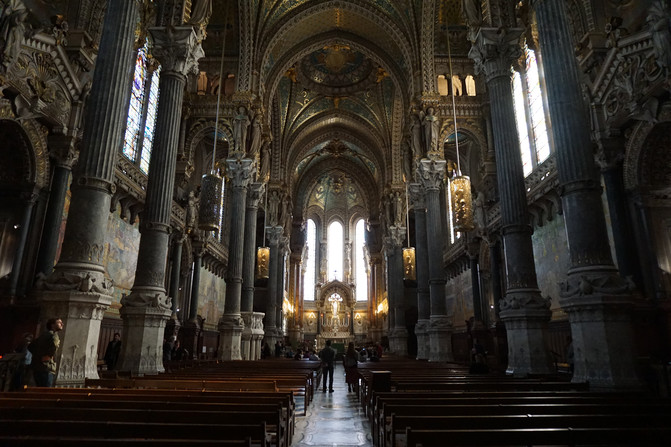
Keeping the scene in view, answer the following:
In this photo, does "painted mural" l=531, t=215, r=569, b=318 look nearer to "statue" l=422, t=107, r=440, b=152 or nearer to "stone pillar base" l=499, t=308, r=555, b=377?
"statue" l=422, t=107, r=440, b=152

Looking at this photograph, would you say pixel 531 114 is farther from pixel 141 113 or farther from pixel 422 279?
pixel 141 113

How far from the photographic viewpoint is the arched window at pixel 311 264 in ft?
137

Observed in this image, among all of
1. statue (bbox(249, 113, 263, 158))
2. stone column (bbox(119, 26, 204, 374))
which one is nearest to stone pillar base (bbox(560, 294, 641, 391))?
stone column (bbox(119, 26, 204, 374))

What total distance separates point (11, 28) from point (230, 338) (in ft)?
33.6

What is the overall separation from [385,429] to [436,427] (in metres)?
1.00

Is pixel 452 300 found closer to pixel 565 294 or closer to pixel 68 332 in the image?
pixel 565 294

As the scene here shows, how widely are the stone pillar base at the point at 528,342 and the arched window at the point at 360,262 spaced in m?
34.1

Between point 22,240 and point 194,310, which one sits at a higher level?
point 22,240

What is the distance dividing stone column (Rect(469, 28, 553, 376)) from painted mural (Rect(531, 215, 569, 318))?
4649 mm

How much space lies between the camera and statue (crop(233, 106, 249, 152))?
16750mm

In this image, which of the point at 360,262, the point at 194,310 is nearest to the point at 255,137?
the point at 194,310

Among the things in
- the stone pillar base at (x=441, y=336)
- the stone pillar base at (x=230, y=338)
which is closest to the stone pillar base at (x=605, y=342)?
the stone pillar base at (x=441, y=336)

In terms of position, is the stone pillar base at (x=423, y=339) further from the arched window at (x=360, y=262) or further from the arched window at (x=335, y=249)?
the arched window at (x=335, y=249)

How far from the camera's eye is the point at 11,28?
8.80 metres
